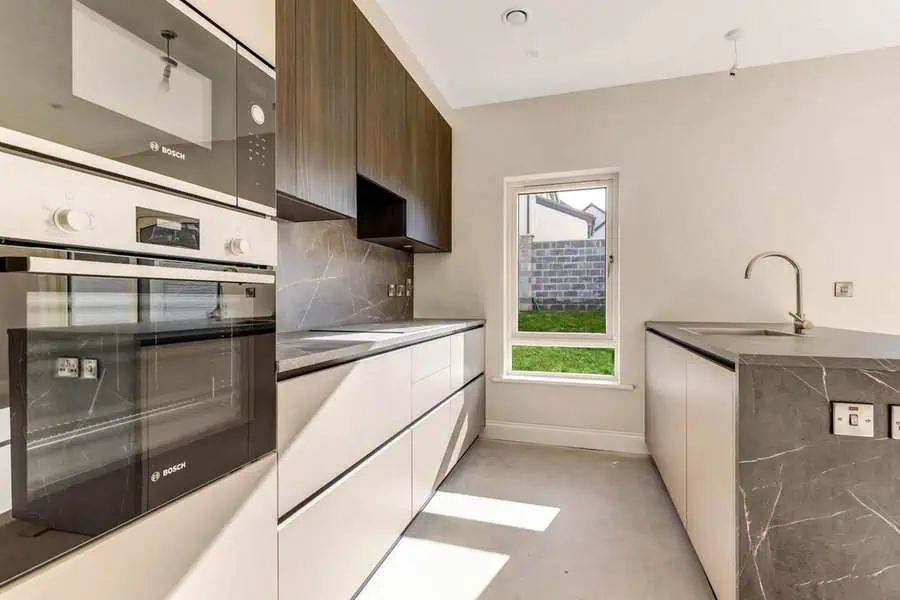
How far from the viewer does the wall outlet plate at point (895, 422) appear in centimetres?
106

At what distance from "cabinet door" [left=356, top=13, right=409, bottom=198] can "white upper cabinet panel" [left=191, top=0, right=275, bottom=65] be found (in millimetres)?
851

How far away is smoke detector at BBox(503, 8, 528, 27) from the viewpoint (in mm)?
2135

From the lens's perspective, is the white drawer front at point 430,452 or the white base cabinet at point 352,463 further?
the white drawer front at point 430,452

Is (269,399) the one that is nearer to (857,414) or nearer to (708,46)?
(857,414)

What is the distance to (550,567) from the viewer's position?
1.67m

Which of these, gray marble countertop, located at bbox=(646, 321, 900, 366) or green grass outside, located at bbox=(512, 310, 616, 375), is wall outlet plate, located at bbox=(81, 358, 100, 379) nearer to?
gray marble countertop, located at bbox=(646, 321, 900, 366)

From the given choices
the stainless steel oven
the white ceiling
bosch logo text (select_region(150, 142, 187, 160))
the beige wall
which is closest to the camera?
the stainless steel oven

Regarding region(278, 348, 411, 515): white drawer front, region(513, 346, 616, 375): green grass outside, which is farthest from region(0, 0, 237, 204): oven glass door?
region(513, 346, 616, 375): green grass outside

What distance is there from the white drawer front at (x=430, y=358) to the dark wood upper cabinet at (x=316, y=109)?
0.71 metres

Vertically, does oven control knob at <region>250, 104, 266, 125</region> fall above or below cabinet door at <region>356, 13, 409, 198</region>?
below

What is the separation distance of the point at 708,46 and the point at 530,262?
169 cm

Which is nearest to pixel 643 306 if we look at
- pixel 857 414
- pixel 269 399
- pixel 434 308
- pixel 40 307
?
pixel 434 308

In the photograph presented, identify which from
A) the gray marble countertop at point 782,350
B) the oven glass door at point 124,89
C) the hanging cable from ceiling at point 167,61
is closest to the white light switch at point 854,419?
the gray marble countertop at point 782,350

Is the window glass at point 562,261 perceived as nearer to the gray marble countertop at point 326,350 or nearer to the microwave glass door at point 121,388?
the gray marble countertop at point 326,350
